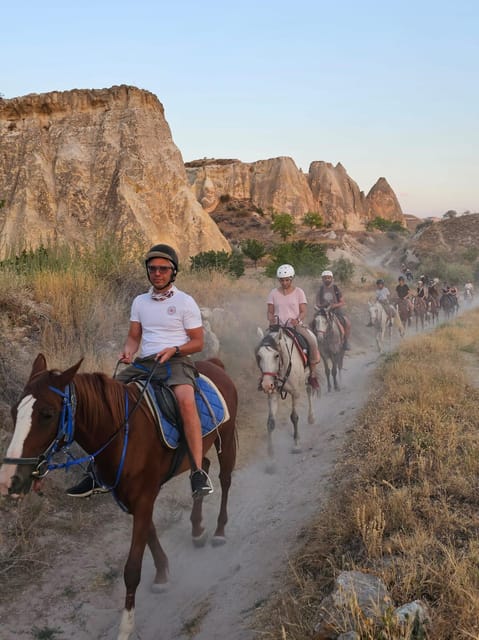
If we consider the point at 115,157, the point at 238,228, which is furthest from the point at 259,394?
the point at 238,228

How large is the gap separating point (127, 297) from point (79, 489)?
22.2 ft

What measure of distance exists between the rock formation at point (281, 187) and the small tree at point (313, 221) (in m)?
4.02

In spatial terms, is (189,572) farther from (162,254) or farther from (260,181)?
(260,181)

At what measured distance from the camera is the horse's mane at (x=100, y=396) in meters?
3.28

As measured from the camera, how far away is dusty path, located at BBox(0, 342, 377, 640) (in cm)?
372

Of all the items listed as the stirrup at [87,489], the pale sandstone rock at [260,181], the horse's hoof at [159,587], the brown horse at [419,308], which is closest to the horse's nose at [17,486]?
the stirrup at [87,489]

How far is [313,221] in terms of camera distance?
265 feet

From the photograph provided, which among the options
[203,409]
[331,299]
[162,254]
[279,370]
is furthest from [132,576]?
[331,299]

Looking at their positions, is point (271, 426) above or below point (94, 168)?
below

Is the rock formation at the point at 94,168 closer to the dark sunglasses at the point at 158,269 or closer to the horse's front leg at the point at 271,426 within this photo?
the horse's front leg at the point at 271,426

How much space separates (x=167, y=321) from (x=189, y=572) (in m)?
2.49

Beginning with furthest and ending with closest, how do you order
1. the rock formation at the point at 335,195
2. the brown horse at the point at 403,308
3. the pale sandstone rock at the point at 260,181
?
the rock formation at the point at 335,195
the pale sandstone rock at the point at 260,181
the brown horse at the point at 403,308

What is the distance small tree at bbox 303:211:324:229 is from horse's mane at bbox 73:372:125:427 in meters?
80.0


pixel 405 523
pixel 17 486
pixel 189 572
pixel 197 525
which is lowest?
pixel 189 572
